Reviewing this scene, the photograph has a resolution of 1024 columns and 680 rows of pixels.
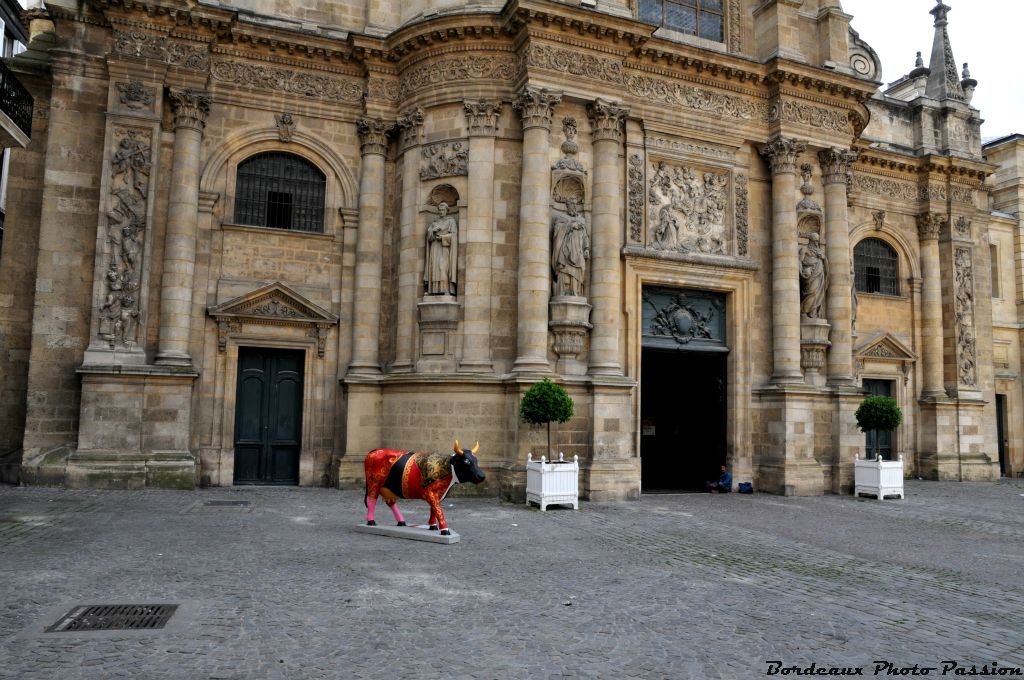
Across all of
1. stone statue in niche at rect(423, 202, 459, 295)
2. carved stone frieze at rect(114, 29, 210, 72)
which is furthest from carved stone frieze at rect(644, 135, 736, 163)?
carved stone frieze at rect(114, 29, 210, 72)

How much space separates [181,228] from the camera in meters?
17.3

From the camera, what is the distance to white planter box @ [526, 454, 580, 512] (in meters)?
14.8

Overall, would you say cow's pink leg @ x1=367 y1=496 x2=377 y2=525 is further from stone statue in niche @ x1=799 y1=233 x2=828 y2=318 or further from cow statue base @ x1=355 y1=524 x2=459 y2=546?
stone statue in niche @ x1=799 y1=233 x2=828 y2=318

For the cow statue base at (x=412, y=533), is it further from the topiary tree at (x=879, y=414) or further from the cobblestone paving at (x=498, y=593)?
the topiary tree at (x=879, y=414)

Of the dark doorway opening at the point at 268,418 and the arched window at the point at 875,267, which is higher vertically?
the arched window at the point at 875,267

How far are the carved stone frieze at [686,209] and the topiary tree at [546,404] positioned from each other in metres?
5.46

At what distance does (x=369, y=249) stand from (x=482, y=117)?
13.7ft

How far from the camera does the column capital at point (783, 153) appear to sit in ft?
66.2

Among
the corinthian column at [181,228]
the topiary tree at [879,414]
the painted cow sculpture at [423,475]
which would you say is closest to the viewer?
the painted cow sculpture at [423,475]

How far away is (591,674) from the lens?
561cm

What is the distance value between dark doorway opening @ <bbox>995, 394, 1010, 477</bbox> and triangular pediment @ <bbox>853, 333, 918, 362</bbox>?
251 inches

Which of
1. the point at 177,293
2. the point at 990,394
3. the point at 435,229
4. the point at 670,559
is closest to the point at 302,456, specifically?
the point at 177,293

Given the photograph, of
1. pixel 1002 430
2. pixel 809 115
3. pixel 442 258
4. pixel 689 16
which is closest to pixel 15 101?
pixel 442 258

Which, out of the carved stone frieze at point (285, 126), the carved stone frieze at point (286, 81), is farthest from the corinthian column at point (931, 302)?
the carved stone frieze at point (285, 126)
